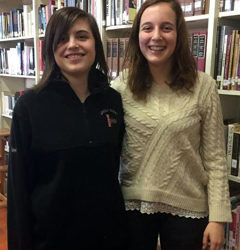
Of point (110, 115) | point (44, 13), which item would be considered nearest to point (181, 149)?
point (110, 115)

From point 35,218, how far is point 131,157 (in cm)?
40

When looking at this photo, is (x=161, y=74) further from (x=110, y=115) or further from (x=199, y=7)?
(x=199, y=7)

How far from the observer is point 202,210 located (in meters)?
1.18

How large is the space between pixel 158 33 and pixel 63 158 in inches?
21.8

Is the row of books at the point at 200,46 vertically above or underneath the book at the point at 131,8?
underneath

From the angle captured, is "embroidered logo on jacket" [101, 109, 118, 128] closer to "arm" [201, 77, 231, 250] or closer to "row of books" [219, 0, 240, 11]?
"arm" [201, 77, 231, 250]

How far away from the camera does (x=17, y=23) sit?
121 inches

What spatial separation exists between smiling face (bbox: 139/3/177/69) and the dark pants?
23.1 inches

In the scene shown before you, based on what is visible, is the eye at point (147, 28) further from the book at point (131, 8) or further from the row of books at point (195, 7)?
the book at point (131, 8)

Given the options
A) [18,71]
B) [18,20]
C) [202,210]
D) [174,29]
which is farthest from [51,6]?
[202,210]

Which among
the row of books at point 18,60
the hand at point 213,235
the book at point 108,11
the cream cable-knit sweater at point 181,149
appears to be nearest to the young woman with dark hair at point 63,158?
the cream cable-knit sweater at point 181,149

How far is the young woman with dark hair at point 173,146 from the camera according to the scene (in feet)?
3.73

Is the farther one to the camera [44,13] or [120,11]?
[44,13]

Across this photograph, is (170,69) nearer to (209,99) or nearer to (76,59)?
(209,99)
